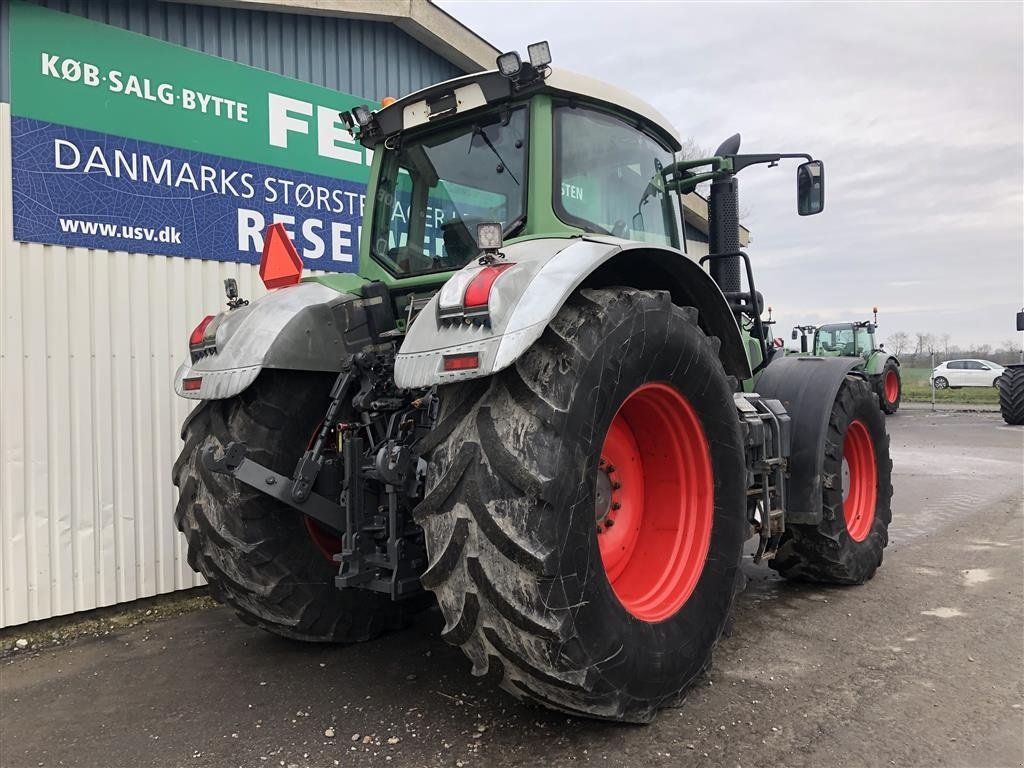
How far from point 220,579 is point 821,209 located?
12.6ft

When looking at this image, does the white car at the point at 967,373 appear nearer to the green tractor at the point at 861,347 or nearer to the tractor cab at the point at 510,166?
the green tractor at the point at 861,347

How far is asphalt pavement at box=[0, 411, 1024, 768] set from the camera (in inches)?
105

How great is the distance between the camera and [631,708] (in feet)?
8.68

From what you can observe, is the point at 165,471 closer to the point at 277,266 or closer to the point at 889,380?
the point at 277,266

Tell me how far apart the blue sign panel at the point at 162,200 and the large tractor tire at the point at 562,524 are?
10.3 feet

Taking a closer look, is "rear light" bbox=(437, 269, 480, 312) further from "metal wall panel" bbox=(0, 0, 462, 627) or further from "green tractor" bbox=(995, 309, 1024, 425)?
"green tractor" bbox=(995, 309, 1024, 425)

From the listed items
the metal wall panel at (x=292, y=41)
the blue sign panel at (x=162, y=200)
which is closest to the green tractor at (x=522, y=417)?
the blue sign panel at (x=162, y=200)

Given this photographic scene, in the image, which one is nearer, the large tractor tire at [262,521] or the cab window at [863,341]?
the large tractor tire at [262,521]

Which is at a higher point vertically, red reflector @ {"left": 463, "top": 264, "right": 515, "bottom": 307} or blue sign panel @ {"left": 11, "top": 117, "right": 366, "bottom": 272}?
blue sign panel @ {"left": 11, "top": 117, "right": 366, "bottom": 272}

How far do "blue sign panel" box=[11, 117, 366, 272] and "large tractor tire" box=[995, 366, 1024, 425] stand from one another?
16.1m

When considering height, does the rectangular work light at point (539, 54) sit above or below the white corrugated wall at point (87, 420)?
above

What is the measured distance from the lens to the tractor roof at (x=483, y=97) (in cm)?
325

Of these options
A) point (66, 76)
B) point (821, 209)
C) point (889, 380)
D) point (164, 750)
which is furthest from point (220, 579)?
point (889, 380)

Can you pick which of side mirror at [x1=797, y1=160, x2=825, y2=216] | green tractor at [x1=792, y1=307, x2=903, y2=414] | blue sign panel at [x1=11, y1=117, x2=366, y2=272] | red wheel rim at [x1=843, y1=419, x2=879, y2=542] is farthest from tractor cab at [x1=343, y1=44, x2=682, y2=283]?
green tractor at [x1=792, y1=307, x2=903, y2=414]
